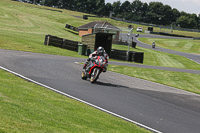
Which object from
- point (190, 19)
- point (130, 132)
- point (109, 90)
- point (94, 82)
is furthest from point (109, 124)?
point (190, 19)

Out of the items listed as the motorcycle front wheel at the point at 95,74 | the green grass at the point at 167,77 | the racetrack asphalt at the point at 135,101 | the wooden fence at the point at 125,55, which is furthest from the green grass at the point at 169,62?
the racetrack asphalt at the point at 135,101

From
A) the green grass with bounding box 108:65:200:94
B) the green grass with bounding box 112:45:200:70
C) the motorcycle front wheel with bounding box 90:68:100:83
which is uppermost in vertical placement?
the motorcycle front wheel with bounding box 90:68:100:83

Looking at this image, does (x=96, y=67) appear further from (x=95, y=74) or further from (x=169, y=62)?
(x=169, y=62)

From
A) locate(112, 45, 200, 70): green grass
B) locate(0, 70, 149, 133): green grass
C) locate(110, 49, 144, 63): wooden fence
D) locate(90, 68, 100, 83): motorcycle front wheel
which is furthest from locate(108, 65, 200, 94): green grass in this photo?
locate(0, 70, 149, 133): green grass

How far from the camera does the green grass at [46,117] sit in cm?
614

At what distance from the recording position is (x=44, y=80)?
1379cm

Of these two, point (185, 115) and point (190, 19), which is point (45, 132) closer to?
point (185, 115)

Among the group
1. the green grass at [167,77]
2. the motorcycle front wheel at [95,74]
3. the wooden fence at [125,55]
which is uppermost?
the motorcycle front wheel at [95,74]

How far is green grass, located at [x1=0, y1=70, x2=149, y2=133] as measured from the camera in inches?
242

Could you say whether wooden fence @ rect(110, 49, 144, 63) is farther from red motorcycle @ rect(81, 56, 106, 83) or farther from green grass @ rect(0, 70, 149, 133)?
green grass @ rect(0, 70, 149, 133)

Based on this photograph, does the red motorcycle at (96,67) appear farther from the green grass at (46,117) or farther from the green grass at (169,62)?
the green grass at (169,62)

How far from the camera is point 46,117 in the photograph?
711cm

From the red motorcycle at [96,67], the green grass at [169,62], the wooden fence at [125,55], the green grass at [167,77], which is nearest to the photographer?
the red motorcycle at [96,67]

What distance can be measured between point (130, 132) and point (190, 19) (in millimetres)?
188107
